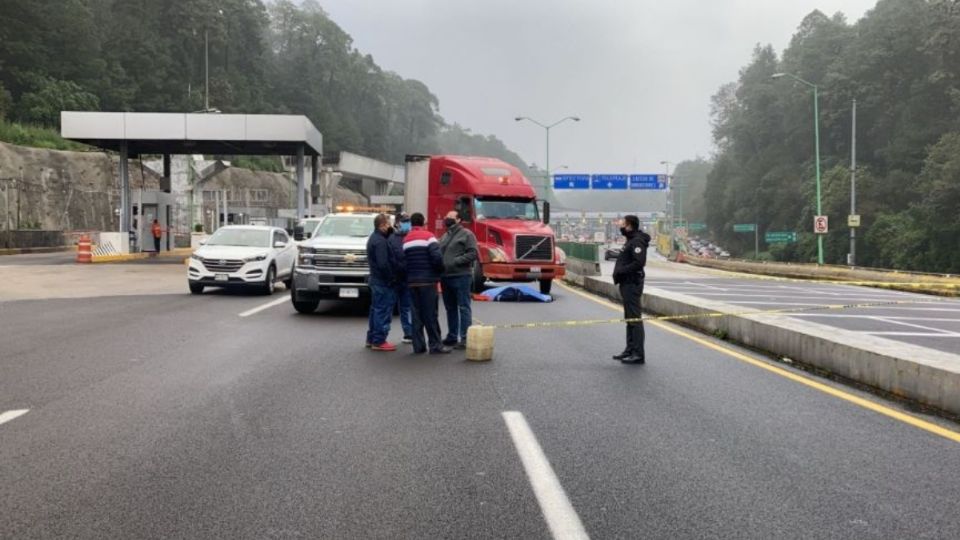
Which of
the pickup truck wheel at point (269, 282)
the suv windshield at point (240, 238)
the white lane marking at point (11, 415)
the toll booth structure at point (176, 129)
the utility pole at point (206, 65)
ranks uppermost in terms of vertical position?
the utility pole at point (206, 65)

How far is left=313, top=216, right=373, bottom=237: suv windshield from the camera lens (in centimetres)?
1507

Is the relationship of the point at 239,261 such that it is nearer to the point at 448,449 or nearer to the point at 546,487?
the point at 448,449

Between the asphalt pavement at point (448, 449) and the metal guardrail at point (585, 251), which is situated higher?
the metal guardrail at point (585, 251)

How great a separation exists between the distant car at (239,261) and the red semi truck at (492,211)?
438cm

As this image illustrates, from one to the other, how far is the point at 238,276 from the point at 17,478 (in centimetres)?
1277

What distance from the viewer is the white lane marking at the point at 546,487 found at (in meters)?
3.91

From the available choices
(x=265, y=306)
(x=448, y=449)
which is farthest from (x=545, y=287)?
(x=448, y=449)

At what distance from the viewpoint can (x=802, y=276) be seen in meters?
36.9

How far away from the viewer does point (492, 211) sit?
19.5 meters

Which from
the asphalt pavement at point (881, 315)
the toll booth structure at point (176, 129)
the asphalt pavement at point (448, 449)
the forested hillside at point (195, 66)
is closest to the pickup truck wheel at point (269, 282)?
the asphalt pavement at point (448, 449)

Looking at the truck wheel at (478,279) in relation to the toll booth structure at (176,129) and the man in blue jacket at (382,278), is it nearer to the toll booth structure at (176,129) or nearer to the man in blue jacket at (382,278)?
the man in blue jacket at (382,278)

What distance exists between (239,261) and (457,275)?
345 inches

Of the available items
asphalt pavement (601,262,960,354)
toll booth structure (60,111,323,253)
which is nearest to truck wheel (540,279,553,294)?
asphalt pavement (601,262,960,354)

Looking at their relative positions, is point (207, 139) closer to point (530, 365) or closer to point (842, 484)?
point (530, 365)
